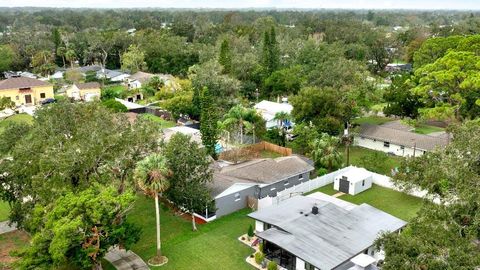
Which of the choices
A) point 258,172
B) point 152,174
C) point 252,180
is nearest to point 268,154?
point 258,172

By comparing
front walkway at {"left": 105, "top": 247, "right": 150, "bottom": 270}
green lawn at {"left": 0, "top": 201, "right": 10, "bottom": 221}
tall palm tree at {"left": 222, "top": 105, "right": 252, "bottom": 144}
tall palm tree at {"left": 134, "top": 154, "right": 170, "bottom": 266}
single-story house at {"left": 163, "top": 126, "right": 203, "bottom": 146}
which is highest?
tall palm tree at {"left": 134, "top": 154, "right": 170, "bottom": 266}

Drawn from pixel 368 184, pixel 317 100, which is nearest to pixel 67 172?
pixel 368 184

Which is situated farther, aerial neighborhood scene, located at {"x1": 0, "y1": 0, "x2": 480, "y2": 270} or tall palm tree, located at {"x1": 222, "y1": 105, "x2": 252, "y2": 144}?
tall palm tree, located at {"x1": 222, "y1": 105, "x2": 252, "y2": 144}

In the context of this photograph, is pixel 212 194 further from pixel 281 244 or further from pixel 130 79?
pixel 130 79

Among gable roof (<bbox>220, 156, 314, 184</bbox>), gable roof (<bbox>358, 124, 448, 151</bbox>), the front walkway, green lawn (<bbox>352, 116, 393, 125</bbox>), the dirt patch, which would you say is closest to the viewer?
the front walkway

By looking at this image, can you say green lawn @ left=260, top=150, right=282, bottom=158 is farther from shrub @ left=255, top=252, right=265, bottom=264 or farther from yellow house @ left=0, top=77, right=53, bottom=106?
yellow house @ left=0, top=77, right=53, bottom=106

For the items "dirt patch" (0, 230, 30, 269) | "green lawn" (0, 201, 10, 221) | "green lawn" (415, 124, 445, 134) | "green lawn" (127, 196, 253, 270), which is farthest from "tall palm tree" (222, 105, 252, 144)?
"dirt patch" (0, 230, 30, 269)

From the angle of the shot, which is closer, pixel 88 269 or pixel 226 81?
pixel 88 269
